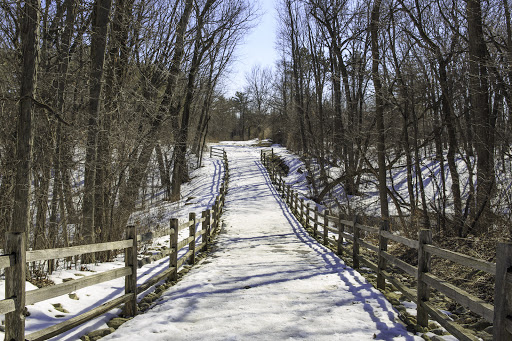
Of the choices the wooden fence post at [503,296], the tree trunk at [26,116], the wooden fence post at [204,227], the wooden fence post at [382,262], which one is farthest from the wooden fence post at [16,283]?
the wooden fence post at [204,227]

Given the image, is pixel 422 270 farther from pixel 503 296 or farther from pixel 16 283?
pixel 16 283

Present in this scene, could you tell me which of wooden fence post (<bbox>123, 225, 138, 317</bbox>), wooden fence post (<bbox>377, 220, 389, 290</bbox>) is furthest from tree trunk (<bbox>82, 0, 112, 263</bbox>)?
wooden fence post (<bbox>377, 220, 389, 290</bbox>)

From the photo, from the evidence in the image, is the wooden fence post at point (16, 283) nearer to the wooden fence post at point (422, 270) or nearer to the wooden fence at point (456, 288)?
the wooden fence at point (456, 288)

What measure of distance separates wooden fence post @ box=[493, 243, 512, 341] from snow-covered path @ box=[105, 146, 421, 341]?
4.56 feet

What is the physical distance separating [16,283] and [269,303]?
3381mm

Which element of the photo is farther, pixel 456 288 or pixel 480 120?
pixel 480 120

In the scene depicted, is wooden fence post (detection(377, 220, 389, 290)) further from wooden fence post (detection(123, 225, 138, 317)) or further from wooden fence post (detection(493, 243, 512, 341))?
wooden fence post (detection(123, 225, 138, 317))

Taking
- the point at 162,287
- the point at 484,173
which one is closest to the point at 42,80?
the point at 162,287

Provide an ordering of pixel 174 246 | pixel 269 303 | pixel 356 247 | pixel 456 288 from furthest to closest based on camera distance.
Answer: pixel 356 247, pixel 174 246, pixel 269 303, pixel 456 288

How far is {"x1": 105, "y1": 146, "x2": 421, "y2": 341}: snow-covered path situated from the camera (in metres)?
4.47

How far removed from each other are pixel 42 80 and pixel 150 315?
5.05 meters

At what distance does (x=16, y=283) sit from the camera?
3275 millimetres

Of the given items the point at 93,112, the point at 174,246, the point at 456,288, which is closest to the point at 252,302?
the point at 174,246

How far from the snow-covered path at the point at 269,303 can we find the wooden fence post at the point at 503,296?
1.39 metres
